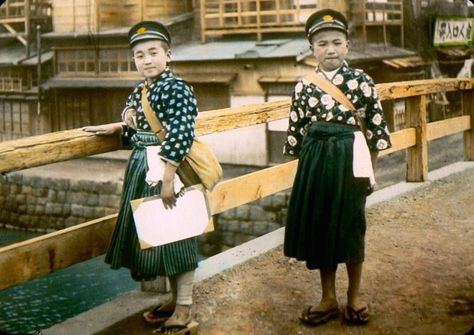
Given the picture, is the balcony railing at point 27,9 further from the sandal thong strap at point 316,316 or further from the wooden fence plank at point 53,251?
the sandal thong strap at point 316,316

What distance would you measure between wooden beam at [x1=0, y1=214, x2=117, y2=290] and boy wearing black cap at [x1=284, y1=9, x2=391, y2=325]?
3.06 ft

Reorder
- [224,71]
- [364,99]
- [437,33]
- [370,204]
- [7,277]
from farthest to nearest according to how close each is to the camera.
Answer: [224,71] < [437,33] < [370,204] < [364,99] < [7,277]

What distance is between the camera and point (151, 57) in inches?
92.9

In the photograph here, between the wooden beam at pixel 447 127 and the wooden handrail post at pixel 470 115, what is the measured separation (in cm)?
8

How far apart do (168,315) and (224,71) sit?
8.24m

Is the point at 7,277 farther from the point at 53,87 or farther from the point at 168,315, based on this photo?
the point at 53,87

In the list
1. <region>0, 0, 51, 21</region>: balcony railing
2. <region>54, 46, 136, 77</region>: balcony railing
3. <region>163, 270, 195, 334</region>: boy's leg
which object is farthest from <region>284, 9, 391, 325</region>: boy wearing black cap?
<region>0, 0, 51, 21</region>: balcony railing

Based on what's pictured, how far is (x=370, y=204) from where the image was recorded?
4816 millimetres

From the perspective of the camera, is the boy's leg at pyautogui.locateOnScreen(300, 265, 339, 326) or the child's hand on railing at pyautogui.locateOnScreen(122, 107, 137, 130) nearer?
the child's hand on railing at pyautogui.locateOnScreen(122, 107, 137, 130)

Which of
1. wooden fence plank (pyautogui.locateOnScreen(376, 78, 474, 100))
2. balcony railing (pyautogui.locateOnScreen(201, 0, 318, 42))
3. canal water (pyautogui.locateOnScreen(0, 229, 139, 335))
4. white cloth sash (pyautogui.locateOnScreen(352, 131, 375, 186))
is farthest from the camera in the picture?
balcony railing (pyautogui.locateOnScreen(201, 0, 318, 42))

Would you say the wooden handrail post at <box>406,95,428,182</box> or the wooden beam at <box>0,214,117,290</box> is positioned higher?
the wooden handrail post at <box>406,95,428,182</box>

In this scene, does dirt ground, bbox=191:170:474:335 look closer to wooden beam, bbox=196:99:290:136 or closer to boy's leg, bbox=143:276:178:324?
boy's leg, bbox=143:276:178:324

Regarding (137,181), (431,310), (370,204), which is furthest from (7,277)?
(370,204)

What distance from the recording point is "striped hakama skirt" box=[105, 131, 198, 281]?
7.80 ft
